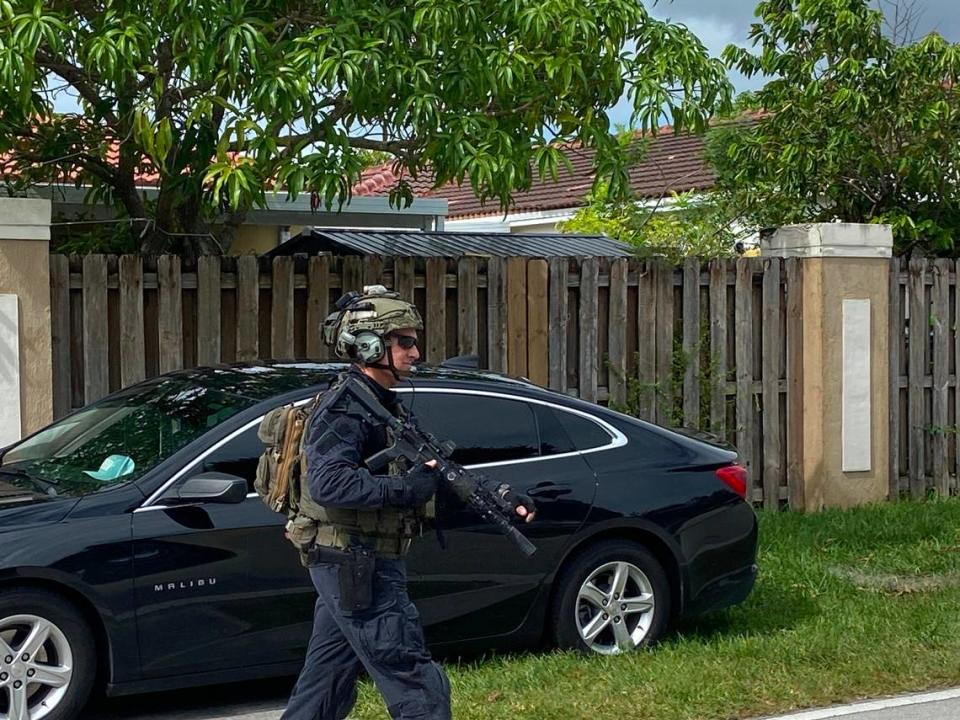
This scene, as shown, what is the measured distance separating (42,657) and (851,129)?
9216 mm

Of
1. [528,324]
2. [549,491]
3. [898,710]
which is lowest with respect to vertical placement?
[898,710]

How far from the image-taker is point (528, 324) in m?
10.5

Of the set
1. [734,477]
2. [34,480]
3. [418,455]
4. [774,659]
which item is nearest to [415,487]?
[418,455]

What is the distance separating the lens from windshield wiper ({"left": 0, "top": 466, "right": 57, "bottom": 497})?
6.08 metres

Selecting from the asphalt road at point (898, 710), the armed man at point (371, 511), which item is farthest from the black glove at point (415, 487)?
the asphalt road at point (898, 710)

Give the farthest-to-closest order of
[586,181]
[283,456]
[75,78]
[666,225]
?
[586,181]
[666,225]
[75,78]
[283,456]

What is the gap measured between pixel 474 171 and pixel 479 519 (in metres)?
2.42

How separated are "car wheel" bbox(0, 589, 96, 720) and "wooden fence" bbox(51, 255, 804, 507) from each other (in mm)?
3461

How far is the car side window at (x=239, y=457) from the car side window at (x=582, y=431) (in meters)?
1.58

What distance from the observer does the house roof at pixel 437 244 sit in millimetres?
12422

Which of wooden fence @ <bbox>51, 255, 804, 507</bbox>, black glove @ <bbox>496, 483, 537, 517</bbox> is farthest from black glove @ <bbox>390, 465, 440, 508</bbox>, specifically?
wooden fence @ <bbox>51, 255, 804, 507</bbox>

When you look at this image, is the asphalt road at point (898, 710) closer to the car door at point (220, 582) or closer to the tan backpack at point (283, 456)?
the car door at point (220, 582)

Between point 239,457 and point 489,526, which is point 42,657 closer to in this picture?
point 239,457

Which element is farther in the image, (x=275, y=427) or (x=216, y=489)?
(x=216, y=489)
